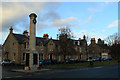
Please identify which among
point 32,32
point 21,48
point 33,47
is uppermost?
point 32,32

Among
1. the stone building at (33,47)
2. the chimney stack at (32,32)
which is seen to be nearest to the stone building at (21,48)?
the stone building at (33,47)

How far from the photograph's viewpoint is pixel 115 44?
2645 inches

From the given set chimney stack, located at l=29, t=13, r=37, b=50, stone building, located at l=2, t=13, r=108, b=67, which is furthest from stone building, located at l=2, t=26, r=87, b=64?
chimney stack, located at l=29, t=13, r=37, b=50

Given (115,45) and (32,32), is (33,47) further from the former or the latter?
(115,45)

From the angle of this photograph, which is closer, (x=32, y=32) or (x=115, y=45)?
(x=32, y=32)

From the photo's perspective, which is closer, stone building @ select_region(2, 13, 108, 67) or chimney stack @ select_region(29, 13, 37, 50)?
chimney stack @ select_region(29, 13, 37, 50)

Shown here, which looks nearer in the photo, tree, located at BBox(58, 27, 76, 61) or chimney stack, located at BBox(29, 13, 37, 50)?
chimney stack, located at BBox(29, 13, 37, 50)

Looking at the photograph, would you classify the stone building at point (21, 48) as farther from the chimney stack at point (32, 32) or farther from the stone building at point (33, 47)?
the chimney stack at point (32, 32)

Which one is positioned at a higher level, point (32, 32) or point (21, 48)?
→ point (32, 32)

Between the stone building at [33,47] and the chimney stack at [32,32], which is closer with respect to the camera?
the chimney stack at [32,32]

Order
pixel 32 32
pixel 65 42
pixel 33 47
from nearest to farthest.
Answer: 1. pixel 33 47
2. pixel 32 32
3. pixel 65 42

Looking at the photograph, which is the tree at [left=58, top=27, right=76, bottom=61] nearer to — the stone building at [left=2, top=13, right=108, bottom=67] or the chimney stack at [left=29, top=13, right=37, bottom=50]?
the stone building at [left=2, top=13, right=108, bottom=67]

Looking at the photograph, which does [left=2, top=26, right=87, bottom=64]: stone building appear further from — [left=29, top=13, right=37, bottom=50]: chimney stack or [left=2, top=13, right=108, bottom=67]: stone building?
[left=29, top=13, right=37, bottom=50]: chimney stack

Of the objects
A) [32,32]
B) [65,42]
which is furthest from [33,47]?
[65,42]
